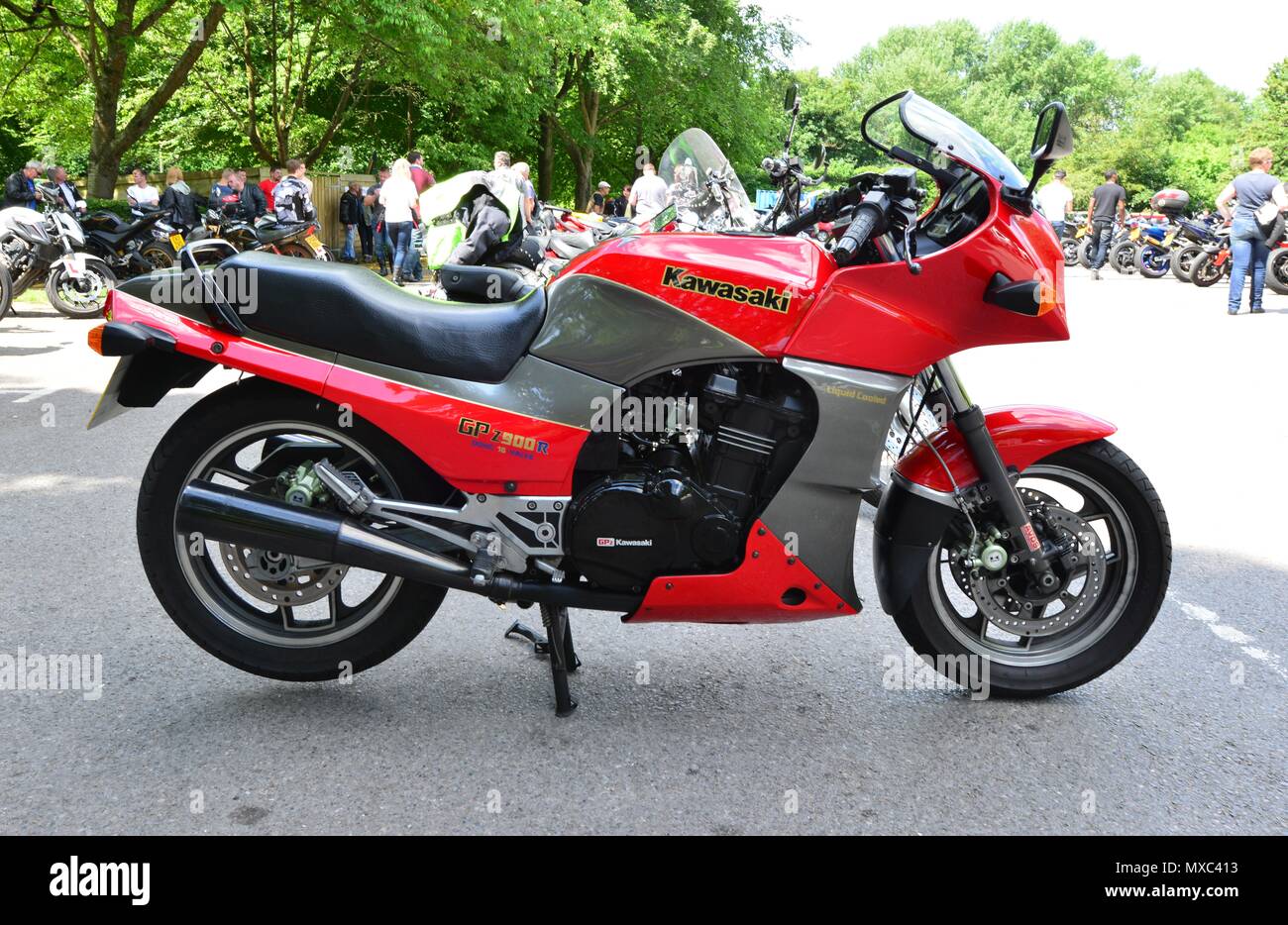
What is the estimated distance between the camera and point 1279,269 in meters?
17.0

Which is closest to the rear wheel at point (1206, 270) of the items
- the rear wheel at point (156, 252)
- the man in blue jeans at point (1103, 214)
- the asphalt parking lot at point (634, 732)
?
the man in blue jeans at point (1103, 214)

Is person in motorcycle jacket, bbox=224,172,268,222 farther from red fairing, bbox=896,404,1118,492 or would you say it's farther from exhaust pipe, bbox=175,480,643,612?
red fairing, bbox=896,404,1118,492

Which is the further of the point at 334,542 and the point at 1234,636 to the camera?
the point at 1234,636

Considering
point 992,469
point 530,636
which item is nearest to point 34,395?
point 530,636

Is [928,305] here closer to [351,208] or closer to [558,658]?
[558,658]

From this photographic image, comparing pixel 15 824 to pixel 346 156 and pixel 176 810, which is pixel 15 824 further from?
pixel 346 156

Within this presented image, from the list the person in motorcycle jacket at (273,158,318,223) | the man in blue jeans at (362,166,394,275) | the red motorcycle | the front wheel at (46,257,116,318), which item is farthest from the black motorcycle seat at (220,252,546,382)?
the man in blue jeans at (362,166,394,275)

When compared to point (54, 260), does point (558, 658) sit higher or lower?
higher

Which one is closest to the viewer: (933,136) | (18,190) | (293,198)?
(933,136)

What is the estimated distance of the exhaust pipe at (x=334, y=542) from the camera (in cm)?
323

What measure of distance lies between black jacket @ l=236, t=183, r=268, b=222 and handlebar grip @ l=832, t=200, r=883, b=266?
18045 millimetres

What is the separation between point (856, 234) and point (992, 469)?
0.85 metres

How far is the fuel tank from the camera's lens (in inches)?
123
